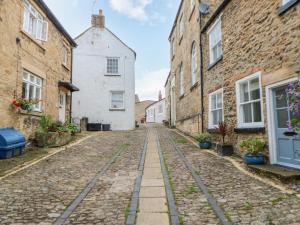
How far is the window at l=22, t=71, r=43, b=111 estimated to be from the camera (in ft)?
32.8

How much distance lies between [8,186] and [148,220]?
3.62 m

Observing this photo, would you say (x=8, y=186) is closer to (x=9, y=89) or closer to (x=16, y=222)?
(x=16, y=222)

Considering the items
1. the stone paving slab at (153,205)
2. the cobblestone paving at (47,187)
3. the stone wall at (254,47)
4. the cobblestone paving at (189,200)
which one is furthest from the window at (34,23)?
the stone paving slab at (153,205)

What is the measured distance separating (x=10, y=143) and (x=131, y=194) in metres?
5.31

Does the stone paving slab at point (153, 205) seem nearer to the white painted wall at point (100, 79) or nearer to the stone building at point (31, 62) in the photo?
the stone building at point (31, 62)

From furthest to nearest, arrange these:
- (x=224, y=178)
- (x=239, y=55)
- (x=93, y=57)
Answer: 1. (x=93, y=57)
2. (x=239, y=55)
3. (x=224, y=178)

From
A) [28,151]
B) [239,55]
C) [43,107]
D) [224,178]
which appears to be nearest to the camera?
[224,178]

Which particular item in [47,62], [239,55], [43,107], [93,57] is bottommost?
[43,107]

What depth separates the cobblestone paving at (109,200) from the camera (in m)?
3.63

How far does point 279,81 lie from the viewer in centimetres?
609

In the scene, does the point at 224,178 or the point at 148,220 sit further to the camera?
the point at 224,178

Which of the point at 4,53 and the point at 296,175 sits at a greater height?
the point at 4,53

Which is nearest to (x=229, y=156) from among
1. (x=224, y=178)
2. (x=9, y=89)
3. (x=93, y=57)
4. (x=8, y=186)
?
(x=224, y=178)

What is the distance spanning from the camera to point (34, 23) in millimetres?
10891
